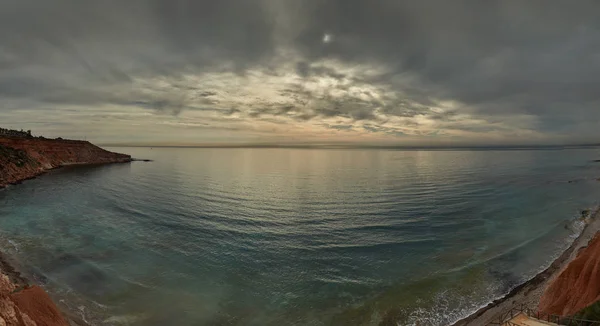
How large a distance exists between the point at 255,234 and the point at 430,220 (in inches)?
1062

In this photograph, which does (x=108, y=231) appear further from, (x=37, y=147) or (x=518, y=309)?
(x=37, y=147)

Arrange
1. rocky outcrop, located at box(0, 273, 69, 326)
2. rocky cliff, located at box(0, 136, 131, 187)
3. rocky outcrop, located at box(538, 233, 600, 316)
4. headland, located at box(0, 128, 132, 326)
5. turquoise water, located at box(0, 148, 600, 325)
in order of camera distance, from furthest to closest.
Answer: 1. rocky cliff, located at box(0, 136, 131, 187)
2. turquoise water, located at box(0, 148, 600, 325)
3. rocky outcrop, located at box(538, 233, 600, 316)
4. headland, located at box(0, 128, 132, 326)
5. rocky outcrop, located at box(0, 273, 69, 326)

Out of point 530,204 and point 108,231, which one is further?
point 530,204

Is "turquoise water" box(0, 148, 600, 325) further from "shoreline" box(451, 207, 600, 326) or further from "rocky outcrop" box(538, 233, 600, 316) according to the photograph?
"rocky outcrop" box(538, 233, 600, 316)

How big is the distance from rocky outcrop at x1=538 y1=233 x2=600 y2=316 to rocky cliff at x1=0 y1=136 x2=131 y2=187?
107 meters

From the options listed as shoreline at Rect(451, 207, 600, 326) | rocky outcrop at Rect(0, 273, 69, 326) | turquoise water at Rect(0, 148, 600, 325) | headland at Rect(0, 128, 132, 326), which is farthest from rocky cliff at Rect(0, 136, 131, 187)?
shoreline at Rect(451, 207, 600, 326)

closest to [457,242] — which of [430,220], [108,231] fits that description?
[430,220]

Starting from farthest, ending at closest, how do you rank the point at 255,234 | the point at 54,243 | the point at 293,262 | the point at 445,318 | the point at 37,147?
the point at 37,147, the point at 255,234, the point at 54,243, the point at 293,262, the point at 445,318

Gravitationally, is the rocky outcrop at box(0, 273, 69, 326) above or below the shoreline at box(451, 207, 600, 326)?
above

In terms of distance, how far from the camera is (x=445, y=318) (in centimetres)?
2106

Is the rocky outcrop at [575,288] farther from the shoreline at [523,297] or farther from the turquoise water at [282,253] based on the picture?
the turquoise water at [282,253]

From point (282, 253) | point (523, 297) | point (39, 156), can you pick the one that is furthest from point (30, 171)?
point (523, 297)

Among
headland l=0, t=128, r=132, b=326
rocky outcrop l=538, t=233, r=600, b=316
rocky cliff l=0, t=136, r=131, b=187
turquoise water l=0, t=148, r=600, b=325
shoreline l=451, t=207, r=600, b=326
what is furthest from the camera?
rocky cliff l=0, t=136, r=131, b=187

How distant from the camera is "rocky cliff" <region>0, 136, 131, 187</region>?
85.7 meters
